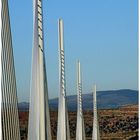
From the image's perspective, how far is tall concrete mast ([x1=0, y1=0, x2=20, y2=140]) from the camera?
29.3 feet

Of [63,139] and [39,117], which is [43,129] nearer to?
[39,117]

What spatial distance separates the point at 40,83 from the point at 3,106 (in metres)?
1.18

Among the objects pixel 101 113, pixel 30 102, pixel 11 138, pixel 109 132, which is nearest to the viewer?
pixel 11 138

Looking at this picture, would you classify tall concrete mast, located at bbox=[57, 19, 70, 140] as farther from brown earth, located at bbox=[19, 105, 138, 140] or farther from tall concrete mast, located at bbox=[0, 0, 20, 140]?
brown earth, located at bbox=[19, 105, 138, 140]

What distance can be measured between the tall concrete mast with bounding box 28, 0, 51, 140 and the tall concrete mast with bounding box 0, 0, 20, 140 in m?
0.52

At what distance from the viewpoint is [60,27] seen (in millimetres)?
15086

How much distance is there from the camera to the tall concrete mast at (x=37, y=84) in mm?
9617

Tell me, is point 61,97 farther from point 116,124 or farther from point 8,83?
point 116,124

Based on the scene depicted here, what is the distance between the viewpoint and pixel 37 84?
9820 millimetres

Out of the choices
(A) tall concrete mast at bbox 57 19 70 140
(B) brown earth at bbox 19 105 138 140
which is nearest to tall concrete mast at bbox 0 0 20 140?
(A) tall concrete mast at bbox 57 19 70 140

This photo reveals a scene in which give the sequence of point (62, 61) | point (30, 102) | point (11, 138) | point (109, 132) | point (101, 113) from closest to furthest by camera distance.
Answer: point (11, 138) → point (30, 102) → point (62, 61) → point (109, 132) → point (101, 113)

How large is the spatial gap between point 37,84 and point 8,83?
0.79 metres

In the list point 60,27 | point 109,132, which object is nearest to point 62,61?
point 60,27

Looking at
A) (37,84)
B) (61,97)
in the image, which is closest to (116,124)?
(61,97)
